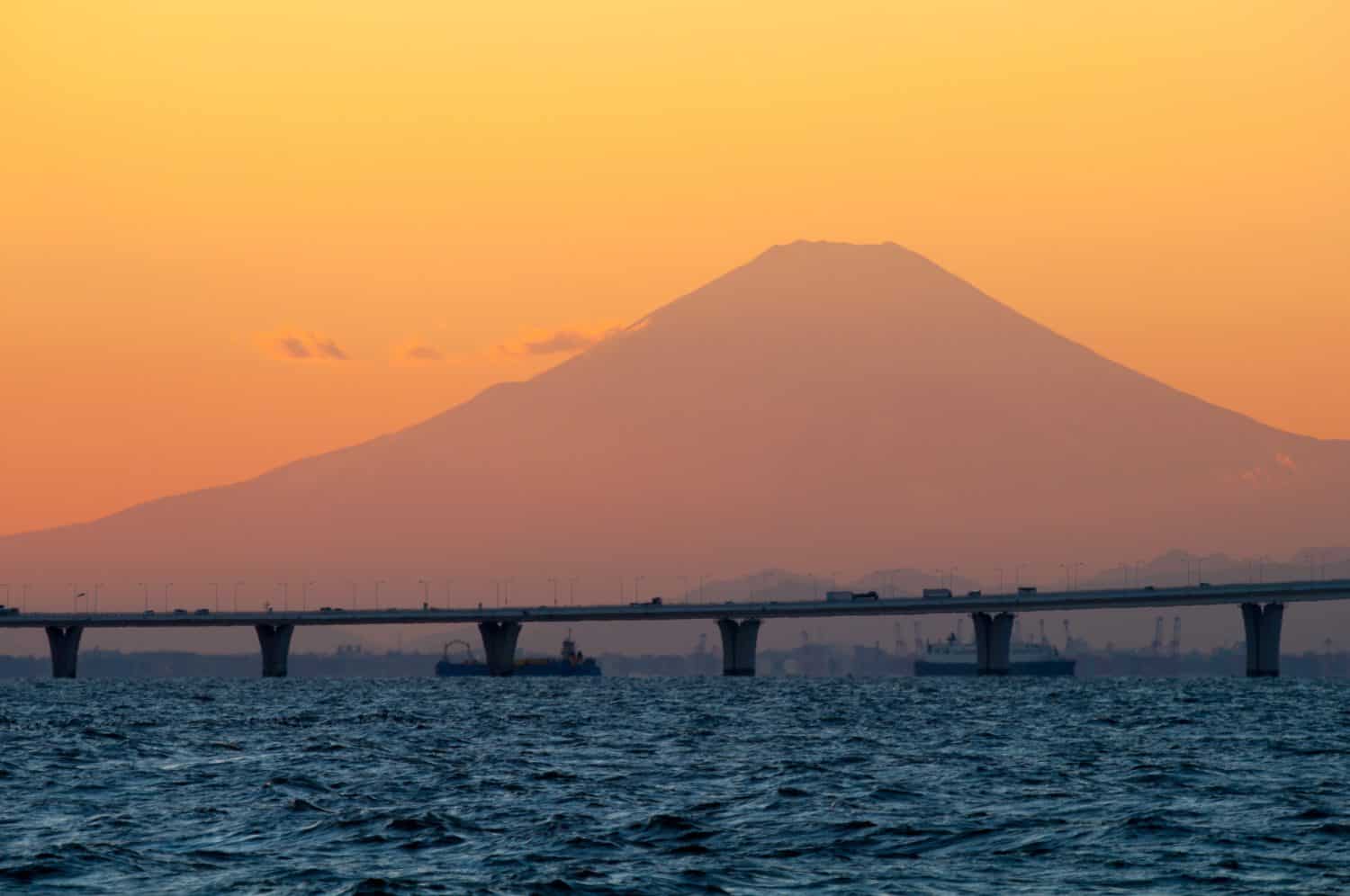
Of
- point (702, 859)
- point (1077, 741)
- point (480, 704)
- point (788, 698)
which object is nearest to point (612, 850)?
point (702, 859)

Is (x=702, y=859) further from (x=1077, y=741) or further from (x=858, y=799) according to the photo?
(x=1077, y=741)

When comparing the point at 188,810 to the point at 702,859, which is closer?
the point at 702,859

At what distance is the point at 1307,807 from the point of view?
199 ft

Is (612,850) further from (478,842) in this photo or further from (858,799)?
(858,799)

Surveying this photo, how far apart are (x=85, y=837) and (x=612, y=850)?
14.1 m

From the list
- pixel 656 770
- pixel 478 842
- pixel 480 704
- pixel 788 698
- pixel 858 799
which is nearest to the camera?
pixel 478 842

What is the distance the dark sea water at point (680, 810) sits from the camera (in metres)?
46.9

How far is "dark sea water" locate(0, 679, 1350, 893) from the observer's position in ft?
154

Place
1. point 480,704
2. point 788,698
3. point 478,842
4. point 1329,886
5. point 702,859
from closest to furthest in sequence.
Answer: point 1329,886 → point 702,859 → point 478,842 → point 480,704 → point 788,698

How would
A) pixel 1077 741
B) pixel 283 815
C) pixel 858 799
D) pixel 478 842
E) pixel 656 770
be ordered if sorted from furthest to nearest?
pixel 1077 741 < pixel 656 770 < pixel 858 799 < pixel 283 815 < pixel 478 842

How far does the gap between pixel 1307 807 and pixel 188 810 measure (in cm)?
3312

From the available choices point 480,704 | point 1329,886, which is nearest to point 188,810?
point 1329,886

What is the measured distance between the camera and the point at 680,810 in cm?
6028

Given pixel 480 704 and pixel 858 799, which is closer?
pixel 858 799
